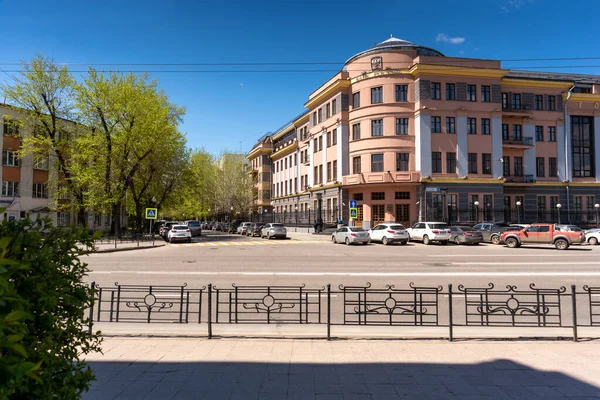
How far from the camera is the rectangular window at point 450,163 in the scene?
40.1 metres

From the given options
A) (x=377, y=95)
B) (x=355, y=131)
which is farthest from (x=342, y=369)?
(x=355, y=131)

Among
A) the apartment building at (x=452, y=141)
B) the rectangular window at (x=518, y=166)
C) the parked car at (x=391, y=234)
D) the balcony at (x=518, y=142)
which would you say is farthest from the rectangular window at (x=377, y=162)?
the rectangular window at (x=518, y=166)

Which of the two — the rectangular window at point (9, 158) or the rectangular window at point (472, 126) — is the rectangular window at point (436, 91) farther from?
the rectangular window at point (9, 158)

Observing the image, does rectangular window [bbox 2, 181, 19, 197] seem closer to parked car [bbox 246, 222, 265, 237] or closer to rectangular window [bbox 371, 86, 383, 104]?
parked car [bbox 246, 222, 265, 237]

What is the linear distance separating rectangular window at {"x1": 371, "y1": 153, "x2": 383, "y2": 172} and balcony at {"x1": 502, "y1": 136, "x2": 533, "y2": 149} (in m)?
15.1

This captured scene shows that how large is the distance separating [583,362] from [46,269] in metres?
6.35

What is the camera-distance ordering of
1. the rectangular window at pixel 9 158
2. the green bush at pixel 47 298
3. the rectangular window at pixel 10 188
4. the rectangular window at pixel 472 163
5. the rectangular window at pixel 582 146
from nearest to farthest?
the green bush at pixel 47 298, the rectangular window at pixel 9 158, the rectangular window at pixel 10 188, the rectangular window at pixel 472 163, the rectangular window at pixel 582 146

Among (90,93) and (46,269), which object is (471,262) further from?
(90,93)

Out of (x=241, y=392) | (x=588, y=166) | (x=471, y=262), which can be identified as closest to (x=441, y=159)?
(x=588, y=166)

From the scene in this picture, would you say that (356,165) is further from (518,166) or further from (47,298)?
(47,298)

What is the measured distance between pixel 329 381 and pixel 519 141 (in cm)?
4831

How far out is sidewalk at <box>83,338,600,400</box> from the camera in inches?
163

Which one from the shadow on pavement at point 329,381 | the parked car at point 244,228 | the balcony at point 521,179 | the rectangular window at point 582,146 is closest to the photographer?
the shadow on pavement at point 329,381

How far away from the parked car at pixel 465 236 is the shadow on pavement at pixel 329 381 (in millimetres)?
26202
